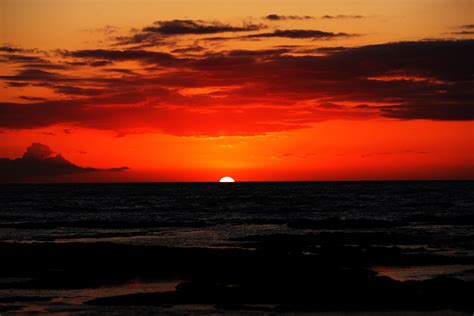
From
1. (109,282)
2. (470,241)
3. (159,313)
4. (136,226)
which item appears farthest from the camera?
(136,226)

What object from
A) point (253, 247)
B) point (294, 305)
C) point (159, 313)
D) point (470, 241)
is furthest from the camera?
point (470, 241)

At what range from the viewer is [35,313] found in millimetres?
22484

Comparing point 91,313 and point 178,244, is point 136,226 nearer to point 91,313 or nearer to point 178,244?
point 178,244

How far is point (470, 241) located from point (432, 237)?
4215 mm

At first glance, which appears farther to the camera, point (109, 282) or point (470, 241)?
point (470, 241)

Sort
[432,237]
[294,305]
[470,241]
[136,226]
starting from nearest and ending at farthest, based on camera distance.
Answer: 1. [294,305]
2. [470,241]
3. [432,237]
4. [136,226]

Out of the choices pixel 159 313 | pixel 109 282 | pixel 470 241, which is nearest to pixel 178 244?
pixel 109 282

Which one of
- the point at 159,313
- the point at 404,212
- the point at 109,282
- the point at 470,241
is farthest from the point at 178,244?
the point at 404,212

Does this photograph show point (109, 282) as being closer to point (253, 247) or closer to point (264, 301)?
point (264, 301)

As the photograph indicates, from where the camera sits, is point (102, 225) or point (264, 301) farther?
point (102, 225)

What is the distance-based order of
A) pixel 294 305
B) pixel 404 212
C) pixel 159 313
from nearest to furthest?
1. pixel 159 313
2. pixel 294 305
3. pixel 404 212

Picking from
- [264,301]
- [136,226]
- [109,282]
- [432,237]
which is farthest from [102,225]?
[264,301]

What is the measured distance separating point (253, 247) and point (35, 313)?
21.2 m

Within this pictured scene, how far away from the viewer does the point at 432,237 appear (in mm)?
49750
